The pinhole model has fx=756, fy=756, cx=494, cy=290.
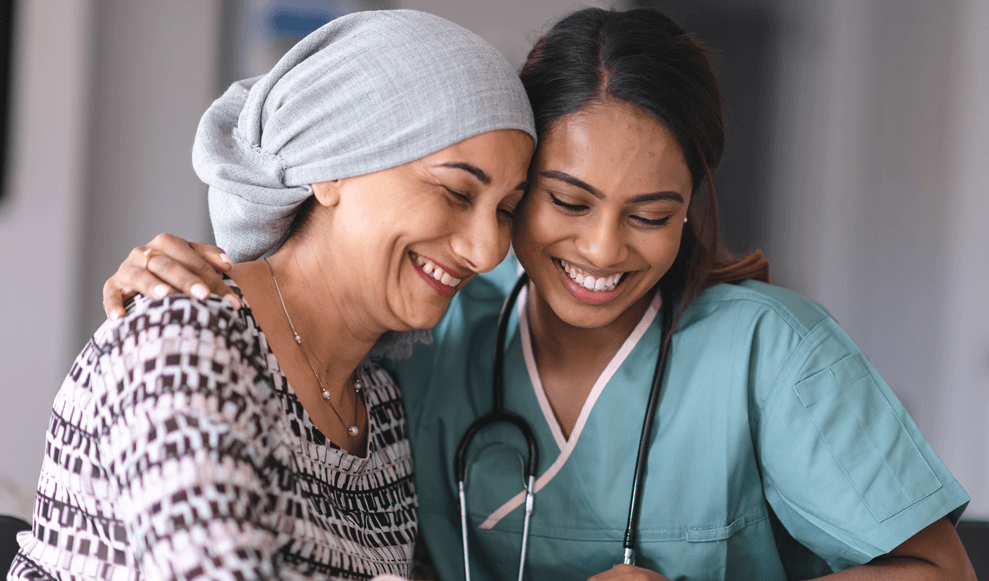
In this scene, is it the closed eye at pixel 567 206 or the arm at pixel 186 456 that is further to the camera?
the closed eye at pixel 567 206

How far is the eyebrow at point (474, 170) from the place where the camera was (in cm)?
105

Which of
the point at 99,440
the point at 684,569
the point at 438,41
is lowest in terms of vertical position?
the point at 684,569

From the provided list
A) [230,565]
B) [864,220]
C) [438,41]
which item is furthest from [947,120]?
[230,565]

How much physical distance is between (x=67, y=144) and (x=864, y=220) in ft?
10.1

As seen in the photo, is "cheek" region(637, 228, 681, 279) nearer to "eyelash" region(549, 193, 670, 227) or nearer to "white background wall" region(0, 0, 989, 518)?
"eyelash" region(549, 193, 670, 227)

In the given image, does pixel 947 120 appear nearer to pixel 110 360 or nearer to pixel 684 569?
pixel 684 569

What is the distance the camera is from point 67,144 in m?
2.72

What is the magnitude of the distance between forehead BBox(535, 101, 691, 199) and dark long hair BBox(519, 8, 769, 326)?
0.02 metres

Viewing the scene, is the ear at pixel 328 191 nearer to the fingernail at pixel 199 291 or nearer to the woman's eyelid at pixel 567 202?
the fingernail at pixel 199 291

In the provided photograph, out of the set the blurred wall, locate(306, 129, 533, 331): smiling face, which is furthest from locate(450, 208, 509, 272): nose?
the blurred wall

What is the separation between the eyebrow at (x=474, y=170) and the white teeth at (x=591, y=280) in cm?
28

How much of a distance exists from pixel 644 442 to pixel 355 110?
733 mm

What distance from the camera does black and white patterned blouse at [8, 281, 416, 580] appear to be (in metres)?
0.80

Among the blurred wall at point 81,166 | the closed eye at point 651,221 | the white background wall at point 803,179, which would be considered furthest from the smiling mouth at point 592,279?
the blurred wall at point 81,166
